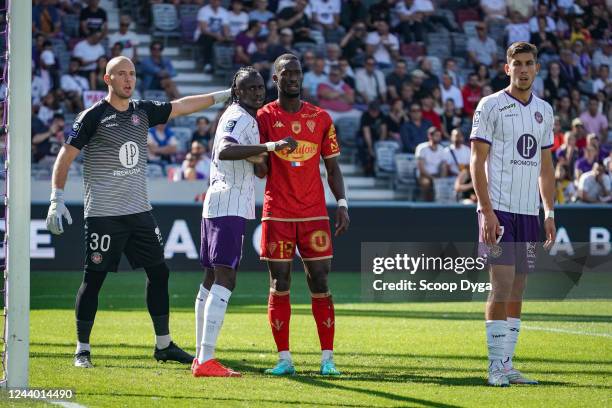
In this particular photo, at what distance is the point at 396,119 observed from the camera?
23.2 metres

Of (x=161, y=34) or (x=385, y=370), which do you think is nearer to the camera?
(x=385, y=370)

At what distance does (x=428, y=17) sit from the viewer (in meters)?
26.2

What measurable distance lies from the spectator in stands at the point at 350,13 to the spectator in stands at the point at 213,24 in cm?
278

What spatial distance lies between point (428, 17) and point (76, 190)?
10.4 metres

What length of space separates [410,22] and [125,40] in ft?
21.8

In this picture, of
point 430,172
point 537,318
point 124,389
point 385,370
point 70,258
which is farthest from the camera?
point 430,172

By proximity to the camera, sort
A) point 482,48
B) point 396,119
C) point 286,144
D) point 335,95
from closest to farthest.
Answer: point 286,144, point 396,119, point 335,95, point 482,48

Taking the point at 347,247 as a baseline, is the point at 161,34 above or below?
above

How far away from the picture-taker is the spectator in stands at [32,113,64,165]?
2020 centimetres

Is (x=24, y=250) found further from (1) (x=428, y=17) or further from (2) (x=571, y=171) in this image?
(1) (x=428, y=17)

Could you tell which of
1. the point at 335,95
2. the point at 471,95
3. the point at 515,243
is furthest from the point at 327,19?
the point at 515,243

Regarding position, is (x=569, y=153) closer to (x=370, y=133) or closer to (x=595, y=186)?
(x=595, y=186)

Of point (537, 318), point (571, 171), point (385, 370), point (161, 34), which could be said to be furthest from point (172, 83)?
point (385, 370)

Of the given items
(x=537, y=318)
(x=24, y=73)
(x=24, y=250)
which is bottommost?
(x=537, y=318)
